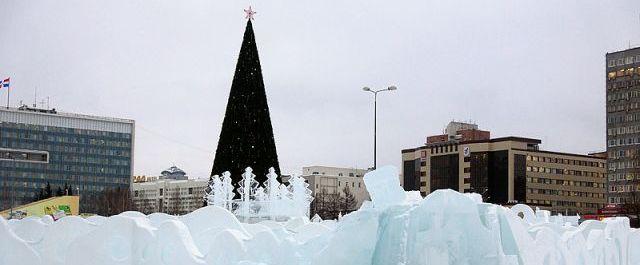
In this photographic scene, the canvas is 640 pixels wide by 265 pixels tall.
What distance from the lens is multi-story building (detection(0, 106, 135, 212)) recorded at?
139 m

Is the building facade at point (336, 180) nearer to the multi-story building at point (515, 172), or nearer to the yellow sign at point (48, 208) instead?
the multi-story building at point (515, 172)

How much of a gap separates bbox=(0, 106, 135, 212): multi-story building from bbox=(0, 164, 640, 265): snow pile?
12524cm

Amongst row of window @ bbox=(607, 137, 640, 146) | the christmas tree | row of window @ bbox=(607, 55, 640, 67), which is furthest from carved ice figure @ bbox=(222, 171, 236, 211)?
row of window @ bbox=(607, 55, 640, 67)

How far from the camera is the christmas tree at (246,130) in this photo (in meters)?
38.8

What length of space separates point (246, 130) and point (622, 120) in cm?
7692

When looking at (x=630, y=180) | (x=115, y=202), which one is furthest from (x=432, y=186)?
(x=115, y=202)

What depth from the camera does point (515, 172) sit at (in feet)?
416

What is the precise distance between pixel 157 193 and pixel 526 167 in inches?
3466

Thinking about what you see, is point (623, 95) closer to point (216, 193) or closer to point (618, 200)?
point (618, 200)

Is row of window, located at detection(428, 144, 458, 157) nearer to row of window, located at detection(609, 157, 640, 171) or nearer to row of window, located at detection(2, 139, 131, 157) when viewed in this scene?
row of window, located at detection(609, 157, 640, 171)

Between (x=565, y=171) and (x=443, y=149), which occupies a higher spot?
(x=443, y=149)

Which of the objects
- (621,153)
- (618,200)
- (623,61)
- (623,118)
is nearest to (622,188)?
(618,200)

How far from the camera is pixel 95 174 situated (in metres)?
150

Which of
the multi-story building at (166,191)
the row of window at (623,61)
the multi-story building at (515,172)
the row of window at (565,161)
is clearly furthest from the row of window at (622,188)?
the multi-story building at (166,191)
